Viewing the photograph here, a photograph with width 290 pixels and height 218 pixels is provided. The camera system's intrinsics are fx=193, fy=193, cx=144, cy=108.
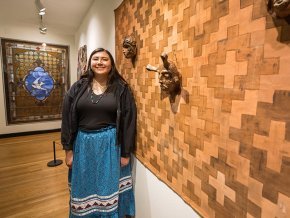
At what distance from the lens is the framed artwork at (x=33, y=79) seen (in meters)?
3.80

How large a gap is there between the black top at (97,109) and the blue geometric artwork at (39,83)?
3310 millimetres

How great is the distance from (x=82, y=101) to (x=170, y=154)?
2.40 feet

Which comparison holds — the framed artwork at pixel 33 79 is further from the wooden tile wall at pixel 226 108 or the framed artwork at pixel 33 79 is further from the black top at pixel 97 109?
the wooden tile wall at pixel 226 108

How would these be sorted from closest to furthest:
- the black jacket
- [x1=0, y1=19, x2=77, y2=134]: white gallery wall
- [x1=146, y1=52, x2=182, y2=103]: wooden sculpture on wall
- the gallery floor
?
[x1=146, y1=52, x2=182, y2=103]: wooden sculpture on wall < the black jacket < the gallery floor < [x1=0, y1=19, x2=77, y2=134]: white gallery wall

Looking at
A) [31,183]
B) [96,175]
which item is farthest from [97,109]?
[31,183]

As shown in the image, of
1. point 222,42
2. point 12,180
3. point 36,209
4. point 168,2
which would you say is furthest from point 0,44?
point 222,42

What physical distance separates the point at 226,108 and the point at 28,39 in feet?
14.6

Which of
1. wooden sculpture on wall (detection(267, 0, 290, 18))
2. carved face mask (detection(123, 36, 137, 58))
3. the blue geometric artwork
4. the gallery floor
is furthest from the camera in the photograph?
the blue geometric artwork

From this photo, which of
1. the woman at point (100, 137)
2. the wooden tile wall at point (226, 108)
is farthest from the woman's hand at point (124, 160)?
the wooden tile wall at point (226, 108)

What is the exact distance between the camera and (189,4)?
0.71 metres

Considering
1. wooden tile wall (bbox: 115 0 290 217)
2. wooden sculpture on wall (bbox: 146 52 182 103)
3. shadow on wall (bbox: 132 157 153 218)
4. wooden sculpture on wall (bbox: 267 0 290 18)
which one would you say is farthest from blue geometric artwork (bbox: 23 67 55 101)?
wooden sculpture on wall (bbox: 267 0 290 18)

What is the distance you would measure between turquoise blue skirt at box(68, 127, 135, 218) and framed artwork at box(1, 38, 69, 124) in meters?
3.33

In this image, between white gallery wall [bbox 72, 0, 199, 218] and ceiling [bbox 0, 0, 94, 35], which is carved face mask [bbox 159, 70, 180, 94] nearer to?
white gallery wall [bbox 72, 0, 199, 218]

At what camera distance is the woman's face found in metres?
1.29
